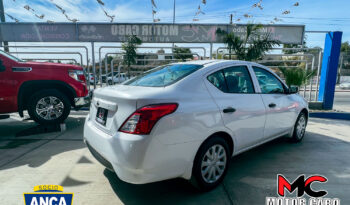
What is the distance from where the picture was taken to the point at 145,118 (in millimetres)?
1798

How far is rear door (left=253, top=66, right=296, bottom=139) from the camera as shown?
118 inches

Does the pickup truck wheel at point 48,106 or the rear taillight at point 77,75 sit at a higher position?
the rear taillight at point 77,75

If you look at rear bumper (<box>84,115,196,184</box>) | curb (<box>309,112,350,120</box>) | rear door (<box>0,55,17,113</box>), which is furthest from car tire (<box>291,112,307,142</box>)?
rear door (<box>0,55,17,113</box>)

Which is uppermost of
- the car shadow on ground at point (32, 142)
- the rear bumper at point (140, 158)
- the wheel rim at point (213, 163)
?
the rear bumper at point (140, 158)

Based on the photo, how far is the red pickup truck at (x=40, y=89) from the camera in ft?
13.4

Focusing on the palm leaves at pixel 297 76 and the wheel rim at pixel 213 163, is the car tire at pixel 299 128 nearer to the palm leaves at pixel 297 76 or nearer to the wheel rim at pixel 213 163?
the wheel rim at pixel 213 163

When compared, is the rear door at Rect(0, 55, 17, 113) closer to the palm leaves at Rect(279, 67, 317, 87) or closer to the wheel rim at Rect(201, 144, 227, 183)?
the wheel rim at Rect(201, 144, 227, 183)

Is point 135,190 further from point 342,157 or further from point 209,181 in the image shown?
point 342,157

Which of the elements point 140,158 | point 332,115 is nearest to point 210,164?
point 140,158

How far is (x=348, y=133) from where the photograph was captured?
4.78m

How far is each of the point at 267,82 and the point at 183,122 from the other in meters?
2.01

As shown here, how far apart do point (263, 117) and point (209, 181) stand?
1270 millimetres

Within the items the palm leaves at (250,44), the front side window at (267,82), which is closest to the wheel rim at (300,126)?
the front side window at (267,82)

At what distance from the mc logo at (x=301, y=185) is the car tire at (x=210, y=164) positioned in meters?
0.76
